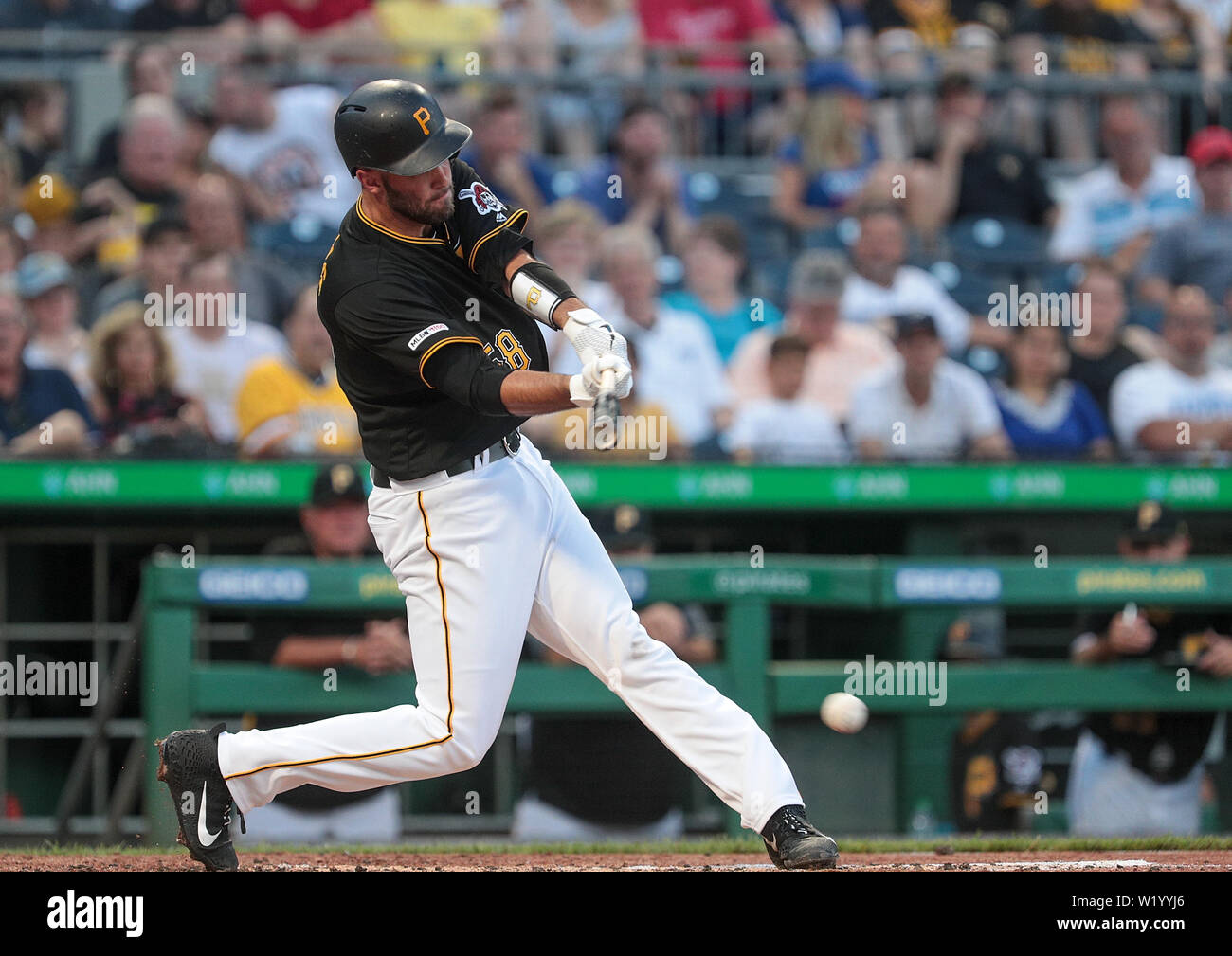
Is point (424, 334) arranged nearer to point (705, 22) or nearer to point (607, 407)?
point (607, 407)

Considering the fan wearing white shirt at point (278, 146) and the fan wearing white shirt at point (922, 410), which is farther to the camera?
the fan wearing white shirt at point (278, 146)

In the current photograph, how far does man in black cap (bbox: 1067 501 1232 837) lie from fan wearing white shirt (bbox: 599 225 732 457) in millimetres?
1961

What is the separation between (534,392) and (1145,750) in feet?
11.3

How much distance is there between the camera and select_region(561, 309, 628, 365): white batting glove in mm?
3533

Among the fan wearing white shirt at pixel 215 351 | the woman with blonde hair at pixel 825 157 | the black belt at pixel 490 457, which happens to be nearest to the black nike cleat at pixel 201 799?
the black belt at pixel 490 457

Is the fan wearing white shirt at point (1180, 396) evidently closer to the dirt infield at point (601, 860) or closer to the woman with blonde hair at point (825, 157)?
the woman with blonde hair at point (825, 157)

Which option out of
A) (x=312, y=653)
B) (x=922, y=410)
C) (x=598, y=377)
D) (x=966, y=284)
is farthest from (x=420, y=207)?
(x=966, y=284)

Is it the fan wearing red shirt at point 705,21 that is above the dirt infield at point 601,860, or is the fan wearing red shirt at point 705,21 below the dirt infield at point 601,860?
above

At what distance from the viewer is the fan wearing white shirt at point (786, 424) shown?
7.17m

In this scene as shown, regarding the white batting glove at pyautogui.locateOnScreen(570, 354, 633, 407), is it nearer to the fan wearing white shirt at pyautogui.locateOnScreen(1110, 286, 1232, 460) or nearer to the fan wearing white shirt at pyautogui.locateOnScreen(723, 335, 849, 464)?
the fan wearing white shirt at pyautogui.locateOnScreen(723, 335, 849, 464)

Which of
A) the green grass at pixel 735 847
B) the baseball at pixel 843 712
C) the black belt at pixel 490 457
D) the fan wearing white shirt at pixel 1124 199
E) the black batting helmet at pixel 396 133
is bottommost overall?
the green grass at pixel 735 847

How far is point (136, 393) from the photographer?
7.01 m

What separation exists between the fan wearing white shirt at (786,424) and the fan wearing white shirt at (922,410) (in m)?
0.15
